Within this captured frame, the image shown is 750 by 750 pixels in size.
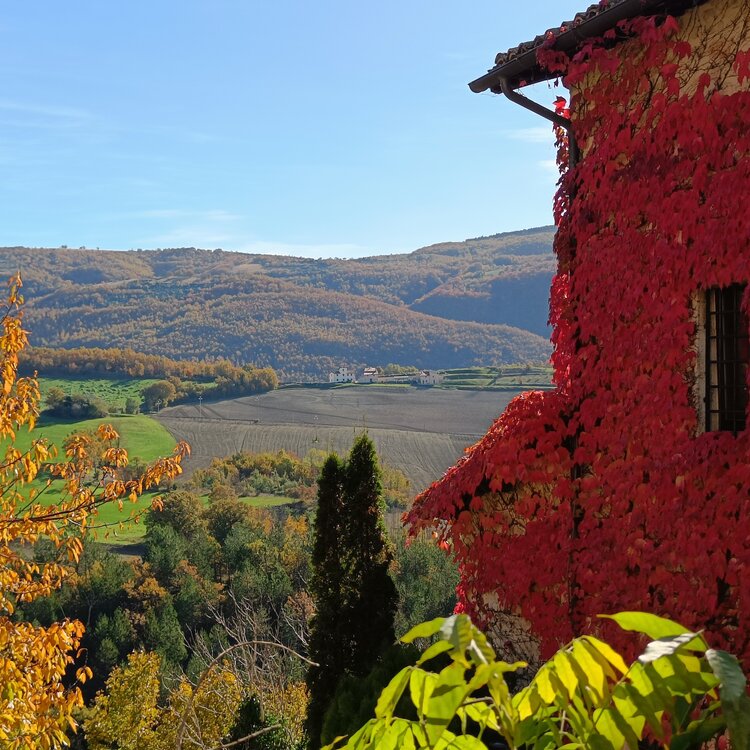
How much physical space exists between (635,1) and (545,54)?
94 cm

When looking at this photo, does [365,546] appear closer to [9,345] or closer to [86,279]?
[9,345]

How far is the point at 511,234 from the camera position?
616 feet

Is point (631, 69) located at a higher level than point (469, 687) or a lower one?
higher

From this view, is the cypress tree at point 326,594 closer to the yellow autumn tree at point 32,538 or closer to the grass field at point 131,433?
the yellow autumn tree at point 32,538

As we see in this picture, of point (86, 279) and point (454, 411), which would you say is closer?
point (454, 411)

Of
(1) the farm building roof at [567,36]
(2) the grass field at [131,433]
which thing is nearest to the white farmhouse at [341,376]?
(2) the grass field at [131,433]

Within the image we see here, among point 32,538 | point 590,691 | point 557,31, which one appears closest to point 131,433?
point 32,538

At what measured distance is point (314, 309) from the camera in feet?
438

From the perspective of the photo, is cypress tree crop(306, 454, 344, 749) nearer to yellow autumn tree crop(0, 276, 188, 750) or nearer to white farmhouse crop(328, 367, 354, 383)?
yellow autumn tree crop(0, 276, 188, 750)

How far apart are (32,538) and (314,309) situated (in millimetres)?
126744

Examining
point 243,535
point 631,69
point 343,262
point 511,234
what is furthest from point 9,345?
point 511,234

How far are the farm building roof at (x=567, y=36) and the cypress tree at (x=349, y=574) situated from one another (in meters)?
4.12

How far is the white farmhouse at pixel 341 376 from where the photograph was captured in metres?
111

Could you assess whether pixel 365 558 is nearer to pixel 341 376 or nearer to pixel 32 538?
pixel 32 538
